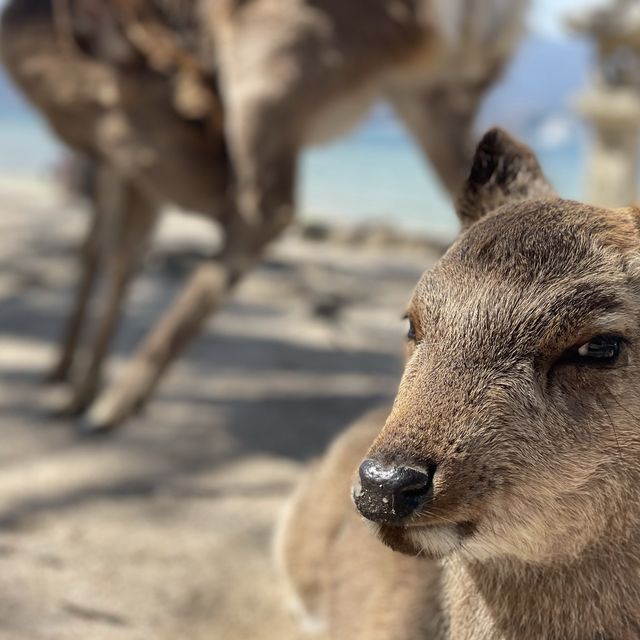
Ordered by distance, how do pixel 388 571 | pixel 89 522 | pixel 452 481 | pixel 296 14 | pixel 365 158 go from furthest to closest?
pixel 365 158 → pixel 296 14 → pixel 89 522 → pixel 388 571 → pixel 452 481

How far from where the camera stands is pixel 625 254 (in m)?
1.53

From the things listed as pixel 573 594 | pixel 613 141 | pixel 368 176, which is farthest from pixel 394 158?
pixel 573 594

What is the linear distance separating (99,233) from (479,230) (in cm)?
323

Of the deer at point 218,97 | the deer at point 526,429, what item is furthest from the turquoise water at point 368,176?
the deer at point 526,429

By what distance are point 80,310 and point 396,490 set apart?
11.4 ft

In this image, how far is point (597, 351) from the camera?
56.5 inches

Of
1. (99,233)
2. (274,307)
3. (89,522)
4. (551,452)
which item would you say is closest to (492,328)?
(551,452)

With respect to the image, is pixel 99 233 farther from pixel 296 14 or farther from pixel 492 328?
pixel 492 328

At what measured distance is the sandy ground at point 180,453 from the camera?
264cm

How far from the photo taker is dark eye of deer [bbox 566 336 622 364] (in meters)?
1.44

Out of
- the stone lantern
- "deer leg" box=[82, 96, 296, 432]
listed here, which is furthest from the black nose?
the stone lantern

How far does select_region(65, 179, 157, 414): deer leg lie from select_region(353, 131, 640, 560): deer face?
2.91 meters

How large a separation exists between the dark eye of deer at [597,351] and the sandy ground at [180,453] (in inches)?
58.3

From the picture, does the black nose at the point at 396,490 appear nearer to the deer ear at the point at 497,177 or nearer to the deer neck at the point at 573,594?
the deer neck at the point at 573,594
